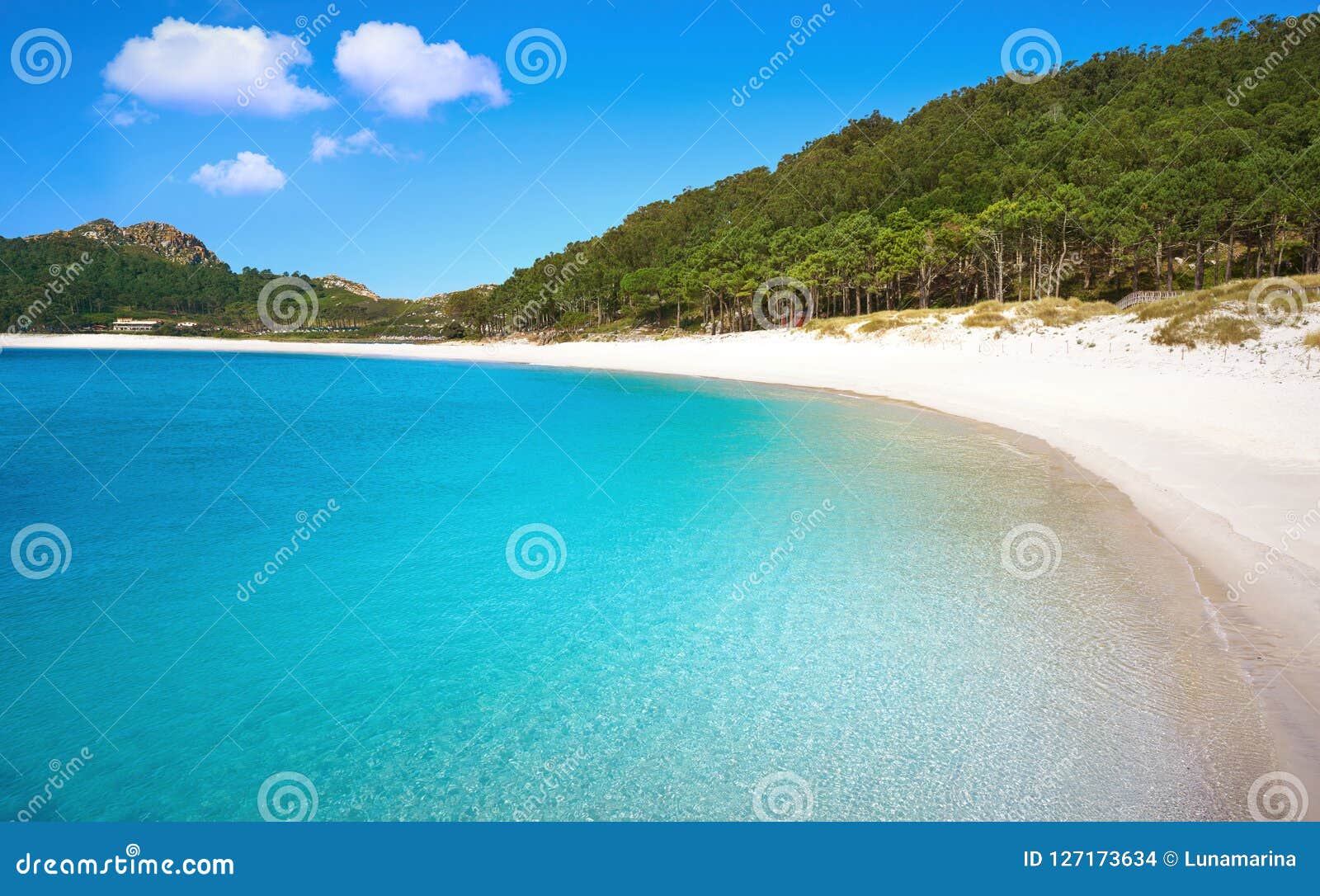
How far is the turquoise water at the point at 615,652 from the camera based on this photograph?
19.6ft

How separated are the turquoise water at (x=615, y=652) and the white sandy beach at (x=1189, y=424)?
72 centimetres

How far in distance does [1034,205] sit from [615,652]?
223 ft

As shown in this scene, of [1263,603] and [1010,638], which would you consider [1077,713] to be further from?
[1263,603]

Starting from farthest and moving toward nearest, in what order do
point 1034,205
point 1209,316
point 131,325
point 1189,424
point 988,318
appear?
point 131,325 < point 1034,205 < point 988,318 < point 1209,316 < point 1189,424

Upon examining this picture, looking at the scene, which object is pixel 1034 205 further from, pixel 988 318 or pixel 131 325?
pixel 131 325

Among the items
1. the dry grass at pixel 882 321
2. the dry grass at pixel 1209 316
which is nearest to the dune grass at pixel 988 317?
the dry grass at pixel 882 321

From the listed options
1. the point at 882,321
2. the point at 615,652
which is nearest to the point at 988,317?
the point at 882,321

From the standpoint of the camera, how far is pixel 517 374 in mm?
65688

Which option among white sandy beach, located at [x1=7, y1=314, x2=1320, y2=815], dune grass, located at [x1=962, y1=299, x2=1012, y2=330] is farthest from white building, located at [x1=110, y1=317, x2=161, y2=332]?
dune grass, located at [x1=962, y1=299, x2=1012, y2=330]

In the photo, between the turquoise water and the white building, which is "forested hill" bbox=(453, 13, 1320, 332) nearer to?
the turquoise water

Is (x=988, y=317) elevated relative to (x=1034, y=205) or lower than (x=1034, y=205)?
lower

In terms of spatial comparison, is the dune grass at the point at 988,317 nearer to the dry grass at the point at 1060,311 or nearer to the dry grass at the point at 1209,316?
the dry grass at the point at 1060,311

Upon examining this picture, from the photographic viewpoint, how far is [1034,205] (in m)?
60.3
